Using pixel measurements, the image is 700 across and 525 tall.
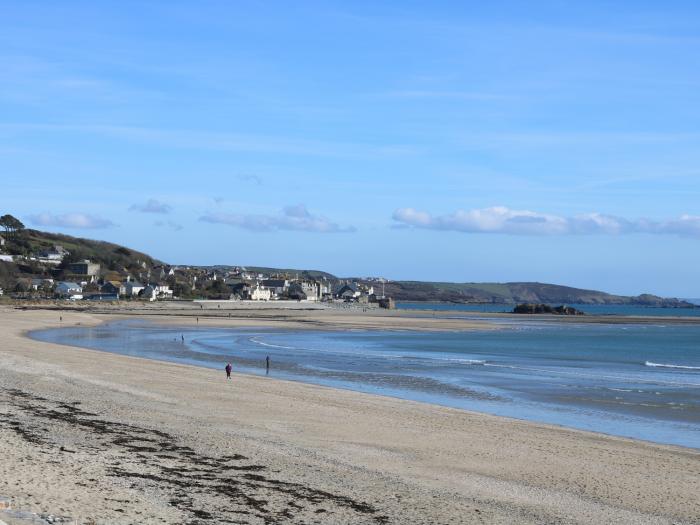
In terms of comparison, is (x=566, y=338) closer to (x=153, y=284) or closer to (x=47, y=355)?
(x=47, y=355)

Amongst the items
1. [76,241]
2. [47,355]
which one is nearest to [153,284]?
[76,241]

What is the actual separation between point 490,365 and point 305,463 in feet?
86.7

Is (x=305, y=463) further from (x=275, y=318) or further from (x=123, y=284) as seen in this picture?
(x=123, y=284)

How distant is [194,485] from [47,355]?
23758 millimetres

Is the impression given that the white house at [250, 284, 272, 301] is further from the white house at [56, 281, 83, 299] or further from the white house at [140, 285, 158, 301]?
the white house at [56, 281, 83, 299]

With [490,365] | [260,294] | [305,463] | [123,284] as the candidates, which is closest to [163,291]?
[123,284]

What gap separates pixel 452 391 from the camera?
92.1 ft

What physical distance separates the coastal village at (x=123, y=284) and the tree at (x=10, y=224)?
456 mm

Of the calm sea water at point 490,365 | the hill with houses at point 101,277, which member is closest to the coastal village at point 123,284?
the hill with houses at point 101,277

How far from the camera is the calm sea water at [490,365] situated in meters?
23.8

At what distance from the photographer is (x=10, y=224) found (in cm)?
16650

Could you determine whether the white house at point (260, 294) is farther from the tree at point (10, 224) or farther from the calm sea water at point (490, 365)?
the calm sea water at point (490, 365)

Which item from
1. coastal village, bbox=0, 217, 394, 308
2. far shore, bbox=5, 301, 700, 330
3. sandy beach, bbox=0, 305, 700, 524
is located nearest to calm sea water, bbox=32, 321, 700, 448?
sandy beach, bbox=0, 305, 700, 524

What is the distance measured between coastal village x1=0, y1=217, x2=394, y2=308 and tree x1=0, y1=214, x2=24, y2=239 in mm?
456
